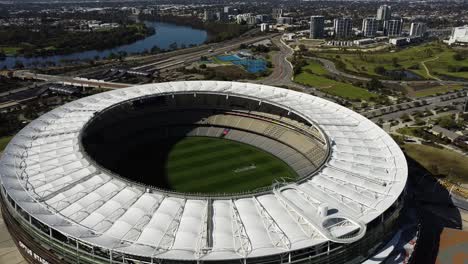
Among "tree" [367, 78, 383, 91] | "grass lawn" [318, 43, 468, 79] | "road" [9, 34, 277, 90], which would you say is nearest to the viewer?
"road" [9, 34, 277, 90]

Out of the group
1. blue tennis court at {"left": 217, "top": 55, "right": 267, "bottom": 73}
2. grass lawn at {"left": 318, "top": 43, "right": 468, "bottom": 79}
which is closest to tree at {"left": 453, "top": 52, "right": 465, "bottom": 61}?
grass lawn at {"left": 318, "top": 43, "right": 468, "bottom": 79}

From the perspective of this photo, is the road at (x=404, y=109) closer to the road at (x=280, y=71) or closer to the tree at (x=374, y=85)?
the tree at (x=374, y=85)

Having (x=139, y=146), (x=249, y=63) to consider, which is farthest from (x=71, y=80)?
(x=249, y=63)

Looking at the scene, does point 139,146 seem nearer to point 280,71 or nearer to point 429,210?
point 429,210

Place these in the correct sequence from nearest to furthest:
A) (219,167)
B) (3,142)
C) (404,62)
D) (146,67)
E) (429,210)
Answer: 1. (429,210)
2. (219,167)
3. (3,142)
4. (146,67)
5. (404,62)

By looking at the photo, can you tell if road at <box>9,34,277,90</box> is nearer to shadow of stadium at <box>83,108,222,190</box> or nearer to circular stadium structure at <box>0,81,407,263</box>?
shadow of stadium at <box>83,108,222,190</box>

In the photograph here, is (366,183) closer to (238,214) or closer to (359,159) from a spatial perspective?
(359,159)

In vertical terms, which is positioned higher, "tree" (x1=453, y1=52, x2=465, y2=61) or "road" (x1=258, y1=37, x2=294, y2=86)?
"tree" (x1=453, y1=52, x2=465, y2=61)
